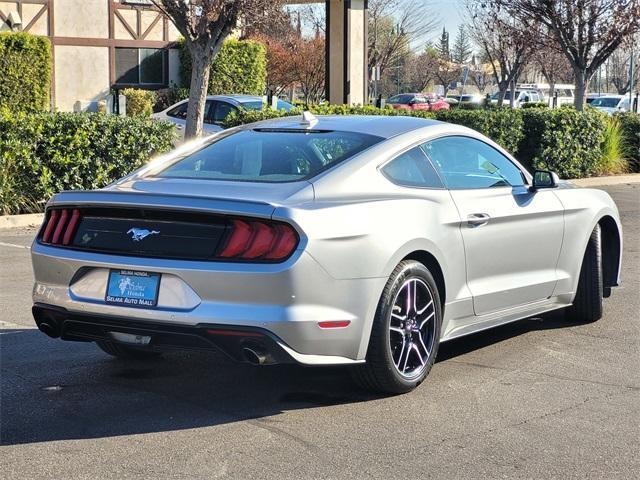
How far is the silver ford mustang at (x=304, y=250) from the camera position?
16.5 ft

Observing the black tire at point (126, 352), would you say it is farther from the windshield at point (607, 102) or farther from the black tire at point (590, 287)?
the windshield at point (607, 102)

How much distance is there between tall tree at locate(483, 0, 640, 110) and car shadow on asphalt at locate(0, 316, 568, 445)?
1662 cm

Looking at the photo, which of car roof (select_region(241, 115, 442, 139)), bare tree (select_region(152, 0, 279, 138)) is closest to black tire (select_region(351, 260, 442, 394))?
car roof (select_region(241, 115, 442, 139))

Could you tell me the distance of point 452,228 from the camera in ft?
19.8

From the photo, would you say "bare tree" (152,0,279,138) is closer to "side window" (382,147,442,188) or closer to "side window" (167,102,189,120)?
"side window" (167,102,189,120)

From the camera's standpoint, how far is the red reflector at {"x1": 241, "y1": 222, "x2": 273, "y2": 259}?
503 centimetres

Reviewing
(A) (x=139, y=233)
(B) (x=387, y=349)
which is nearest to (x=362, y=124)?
(B) (x=387, y=349)

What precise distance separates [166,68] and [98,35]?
2.74 meters

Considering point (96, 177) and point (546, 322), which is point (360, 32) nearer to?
point (96, 177)

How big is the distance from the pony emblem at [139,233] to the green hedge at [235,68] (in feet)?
93.8

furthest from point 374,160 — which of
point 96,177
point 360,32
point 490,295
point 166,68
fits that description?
point 166,68

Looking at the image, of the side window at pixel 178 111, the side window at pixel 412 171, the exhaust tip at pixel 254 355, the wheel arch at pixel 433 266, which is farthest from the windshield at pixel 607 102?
the exhaust tip at pixel 254 355

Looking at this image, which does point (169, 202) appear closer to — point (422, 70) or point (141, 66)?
point (141, 66)

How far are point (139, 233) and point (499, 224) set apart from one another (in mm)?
2347
